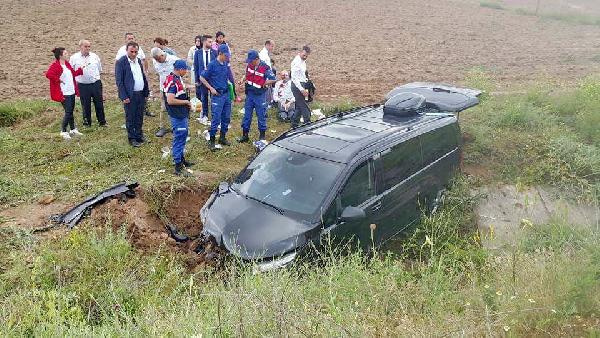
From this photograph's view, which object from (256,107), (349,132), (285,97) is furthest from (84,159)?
(349,132)

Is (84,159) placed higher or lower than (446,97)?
lower

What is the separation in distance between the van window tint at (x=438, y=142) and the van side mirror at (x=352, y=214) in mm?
1837

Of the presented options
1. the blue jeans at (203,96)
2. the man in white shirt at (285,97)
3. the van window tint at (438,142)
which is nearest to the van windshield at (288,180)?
the van window tint at (438,142)

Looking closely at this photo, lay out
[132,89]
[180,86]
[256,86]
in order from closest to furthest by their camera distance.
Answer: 1. [180,86]
2. [132,89]
3. [256,86]

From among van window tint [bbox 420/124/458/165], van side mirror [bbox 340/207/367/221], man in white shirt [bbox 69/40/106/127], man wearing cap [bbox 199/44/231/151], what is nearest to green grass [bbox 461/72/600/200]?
van window tint [bbox 420/124/458/165]

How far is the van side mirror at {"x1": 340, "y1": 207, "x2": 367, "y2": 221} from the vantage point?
17.2 feet

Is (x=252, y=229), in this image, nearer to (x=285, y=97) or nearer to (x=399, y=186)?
(x=399, y=186)

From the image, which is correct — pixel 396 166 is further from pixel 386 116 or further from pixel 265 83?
pixel 265 83

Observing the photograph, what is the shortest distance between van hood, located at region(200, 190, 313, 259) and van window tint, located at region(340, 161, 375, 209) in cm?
61

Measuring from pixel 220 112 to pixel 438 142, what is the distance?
3.91 metres

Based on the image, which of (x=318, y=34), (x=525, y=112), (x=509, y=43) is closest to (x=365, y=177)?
(x=525, y=112)

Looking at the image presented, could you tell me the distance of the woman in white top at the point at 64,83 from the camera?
845cm

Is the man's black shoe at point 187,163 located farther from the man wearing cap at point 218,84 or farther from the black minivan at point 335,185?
the black minivan at point 335,185

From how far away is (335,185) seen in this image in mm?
5414
